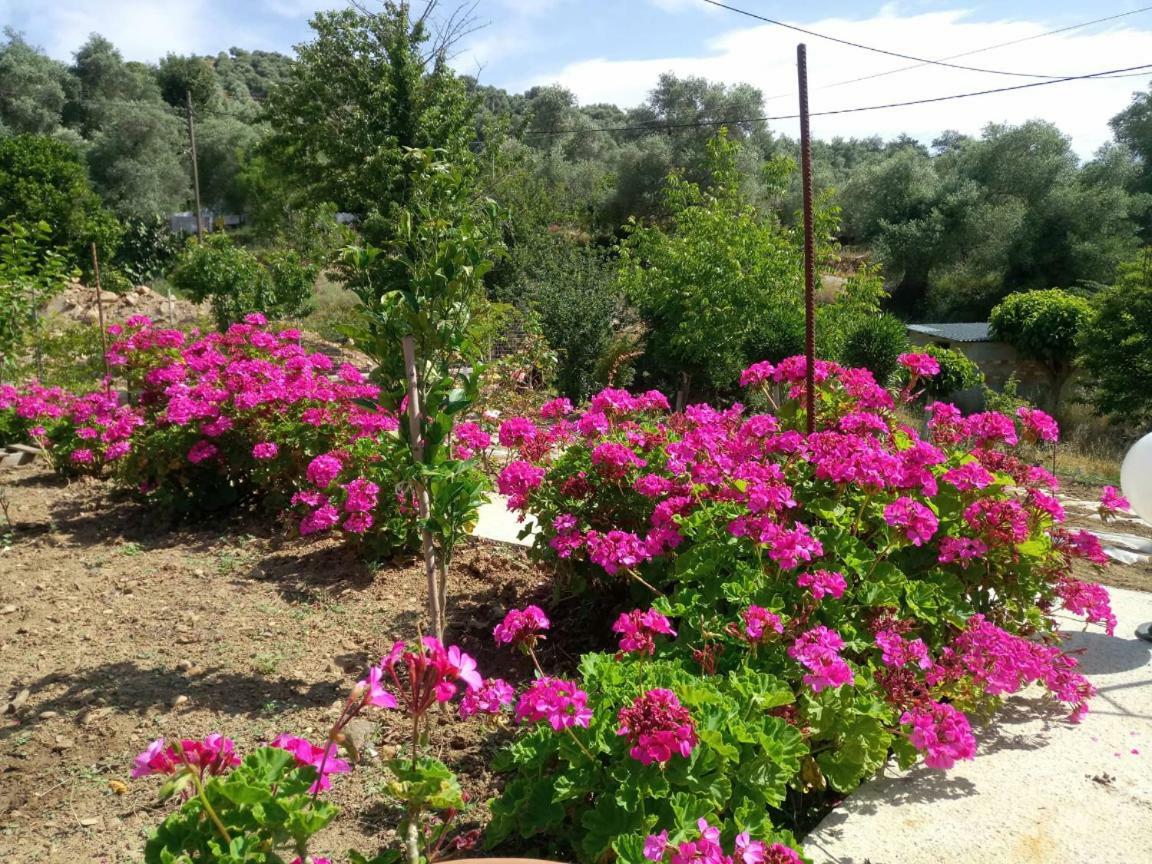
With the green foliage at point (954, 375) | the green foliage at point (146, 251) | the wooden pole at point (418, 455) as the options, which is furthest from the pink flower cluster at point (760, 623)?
the green foliage at point (146, 251)

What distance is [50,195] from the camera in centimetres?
1716

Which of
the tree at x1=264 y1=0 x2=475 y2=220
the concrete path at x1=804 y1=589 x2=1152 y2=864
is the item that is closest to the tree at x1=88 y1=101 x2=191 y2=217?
the tree at x1=264 y1=0 x2=475 y2=220

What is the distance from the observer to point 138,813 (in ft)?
7.23

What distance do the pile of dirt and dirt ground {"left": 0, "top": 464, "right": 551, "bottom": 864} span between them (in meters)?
11.3

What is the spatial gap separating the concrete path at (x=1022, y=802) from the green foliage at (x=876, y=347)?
7.60 meters

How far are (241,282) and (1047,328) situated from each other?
1481cm

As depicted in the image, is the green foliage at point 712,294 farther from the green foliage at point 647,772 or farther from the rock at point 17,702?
the green foliage at point 647,772

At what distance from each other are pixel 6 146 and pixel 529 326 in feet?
48.9

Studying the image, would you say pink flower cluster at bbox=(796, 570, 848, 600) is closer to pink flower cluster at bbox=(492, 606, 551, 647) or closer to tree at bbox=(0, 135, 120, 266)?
pink flower cluster at bbox=(492, 606, 551, 647)

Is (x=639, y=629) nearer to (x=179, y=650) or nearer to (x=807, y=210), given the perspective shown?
(x=807, y=210)

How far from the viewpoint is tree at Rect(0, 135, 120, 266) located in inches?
659

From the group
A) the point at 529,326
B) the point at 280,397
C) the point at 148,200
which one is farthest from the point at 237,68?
the point at 280,397

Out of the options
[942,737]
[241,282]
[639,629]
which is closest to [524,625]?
[639,629]

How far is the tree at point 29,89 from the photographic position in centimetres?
2945
